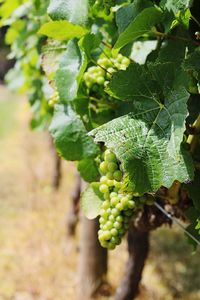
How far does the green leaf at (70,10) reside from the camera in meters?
1.20

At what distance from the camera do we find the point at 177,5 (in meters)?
1.03

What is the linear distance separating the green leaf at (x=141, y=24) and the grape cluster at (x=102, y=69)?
245 millimetres

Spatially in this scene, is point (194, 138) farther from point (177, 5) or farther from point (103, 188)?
point (177, 5)

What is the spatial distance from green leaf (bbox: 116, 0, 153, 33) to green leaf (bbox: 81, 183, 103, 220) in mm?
439

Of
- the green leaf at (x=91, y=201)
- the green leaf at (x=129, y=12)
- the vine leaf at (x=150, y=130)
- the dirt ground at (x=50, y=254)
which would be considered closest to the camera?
the vine leaf at (x=150, y=130)

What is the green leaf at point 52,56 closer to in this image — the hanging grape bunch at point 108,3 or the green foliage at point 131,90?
the green foliage at point 131,90

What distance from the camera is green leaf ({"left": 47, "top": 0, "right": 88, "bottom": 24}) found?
120cm

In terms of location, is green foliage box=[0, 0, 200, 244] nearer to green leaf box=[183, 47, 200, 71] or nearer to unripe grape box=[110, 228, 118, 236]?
green leaf box=[183, 47, 200, 71]

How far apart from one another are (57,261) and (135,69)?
10.1 ft

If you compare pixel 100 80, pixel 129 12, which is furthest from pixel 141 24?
pixel 100 80

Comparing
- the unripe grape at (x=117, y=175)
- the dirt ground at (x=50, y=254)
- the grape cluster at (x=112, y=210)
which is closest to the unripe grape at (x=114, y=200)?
the grape cluster at (x=112, y=210)

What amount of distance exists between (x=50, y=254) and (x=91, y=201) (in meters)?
2.73

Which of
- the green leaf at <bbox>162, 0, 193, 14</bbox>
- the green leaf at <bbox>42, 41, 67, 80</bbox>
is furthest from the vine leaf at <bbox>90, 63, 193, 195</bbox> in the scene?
the green leaf at <bbox>42, 41, 67, 80</bbox>

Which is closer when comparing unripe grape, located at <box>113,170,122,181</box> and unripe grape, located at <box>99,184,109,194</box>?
unripe grape, located at <box>113,170,122,181</box>
